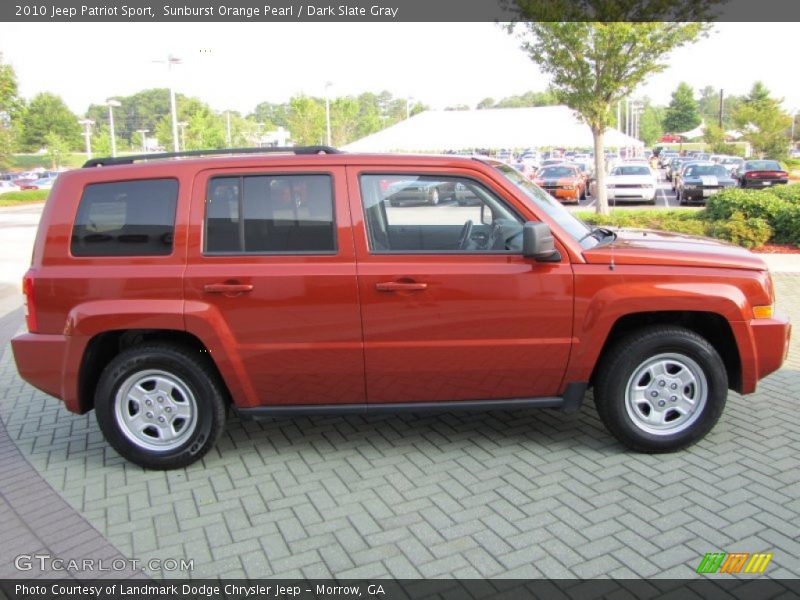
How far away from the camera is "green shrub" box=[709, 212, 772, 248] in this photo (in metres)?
12.9

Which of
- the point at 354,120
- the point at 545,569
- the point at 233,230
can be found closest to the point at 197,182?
the point at 233,230

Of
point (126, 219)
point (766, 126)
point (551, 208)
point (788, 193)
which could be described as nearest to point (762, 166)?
point (766, 126)

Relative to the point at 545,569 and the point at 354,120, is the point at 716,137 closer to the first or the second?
the point at 354,120

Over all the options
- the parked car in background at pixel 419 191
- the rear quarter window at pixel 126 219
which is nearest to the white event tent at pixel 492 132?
the parked car in background at pixel 419 191

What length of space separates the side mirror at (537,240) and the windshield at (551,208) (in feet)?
1.13

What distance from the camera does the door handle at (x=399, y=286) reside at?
4203mm

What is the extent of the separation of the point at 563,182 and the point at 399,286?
2480 cm

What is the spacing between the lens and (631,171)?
87.7 ft

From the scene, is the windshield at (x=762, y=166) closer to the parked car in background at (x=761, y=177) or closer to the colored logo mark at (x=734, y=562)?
the parked car in background at (x=761, y=177)

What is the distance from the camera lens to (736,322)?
430cm

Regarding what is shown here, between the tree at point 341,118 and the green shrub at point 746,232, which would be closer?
the green shrub at point 746,232

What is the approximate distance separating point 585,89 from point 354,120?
165 feet

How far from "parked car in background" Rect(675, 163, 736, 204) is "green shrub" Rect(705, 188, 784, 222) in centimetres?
1062
